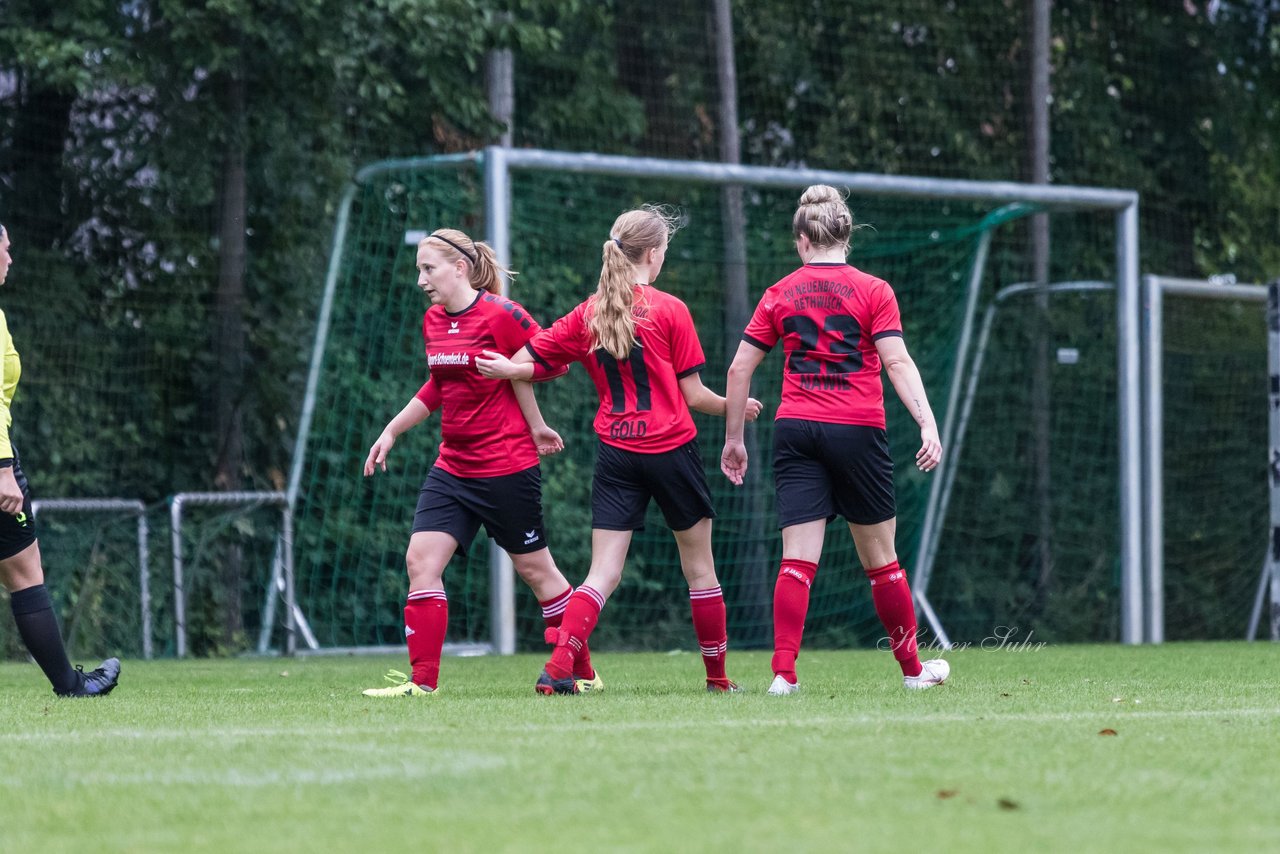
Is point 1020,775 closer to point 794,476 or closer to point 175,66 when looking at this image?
point 794,476

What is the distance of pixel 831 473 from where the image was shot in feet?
21.4

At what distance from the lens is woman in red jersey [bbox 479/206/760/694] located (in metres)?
6.43

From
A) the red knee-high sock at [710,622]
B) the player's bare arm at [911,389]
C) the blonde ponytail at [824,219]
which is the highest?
the blonde ponytail at [824,219]

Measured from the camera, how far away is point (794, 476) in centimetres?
652

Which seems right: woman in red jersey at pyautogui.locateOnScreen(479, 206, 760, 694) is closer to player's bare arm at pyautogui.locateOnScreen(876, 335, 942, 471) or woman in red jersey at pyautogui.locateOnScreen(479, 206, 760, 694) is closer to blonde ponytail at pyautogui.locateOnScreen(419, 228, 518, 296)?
blonde ponytail at pyautogui.locateOnScreen(419, 228, 518, 296)

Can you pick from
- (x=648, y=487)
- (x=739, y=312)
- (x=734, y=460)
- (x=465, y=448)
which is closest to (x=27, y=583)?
(x=465, y=448)

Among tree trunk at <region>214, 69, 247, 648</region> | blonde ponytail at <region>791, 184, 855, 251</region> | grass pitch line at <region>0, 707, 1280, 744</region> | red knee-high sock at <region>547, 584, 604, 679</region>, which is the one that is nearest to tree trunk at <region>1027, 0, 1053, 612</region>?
tree trunk at <region>214, 69, 247, 648</region>

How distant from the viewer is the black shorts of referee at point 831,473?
644 centimetres

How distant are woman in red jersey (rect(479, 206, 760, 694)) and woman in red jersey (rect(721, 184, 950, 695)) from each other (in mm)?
181

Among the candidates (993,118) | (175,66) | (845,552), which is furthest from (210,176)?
(993,118)

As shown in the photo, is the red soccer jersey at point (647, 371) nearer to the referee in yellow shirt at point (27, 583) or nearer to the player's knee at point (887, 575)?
the player's knee at point (887, 575)

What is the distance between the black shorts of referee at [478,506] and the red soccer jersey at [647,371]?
0.41 meters

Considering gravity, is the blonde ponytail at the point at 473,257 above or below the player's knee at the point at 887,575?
above

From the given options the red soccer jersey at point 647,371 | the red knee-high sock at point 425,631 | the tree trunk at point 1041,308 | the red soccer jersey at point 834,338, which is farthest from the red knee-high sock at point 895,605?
the tree trunk at point 1041,308
